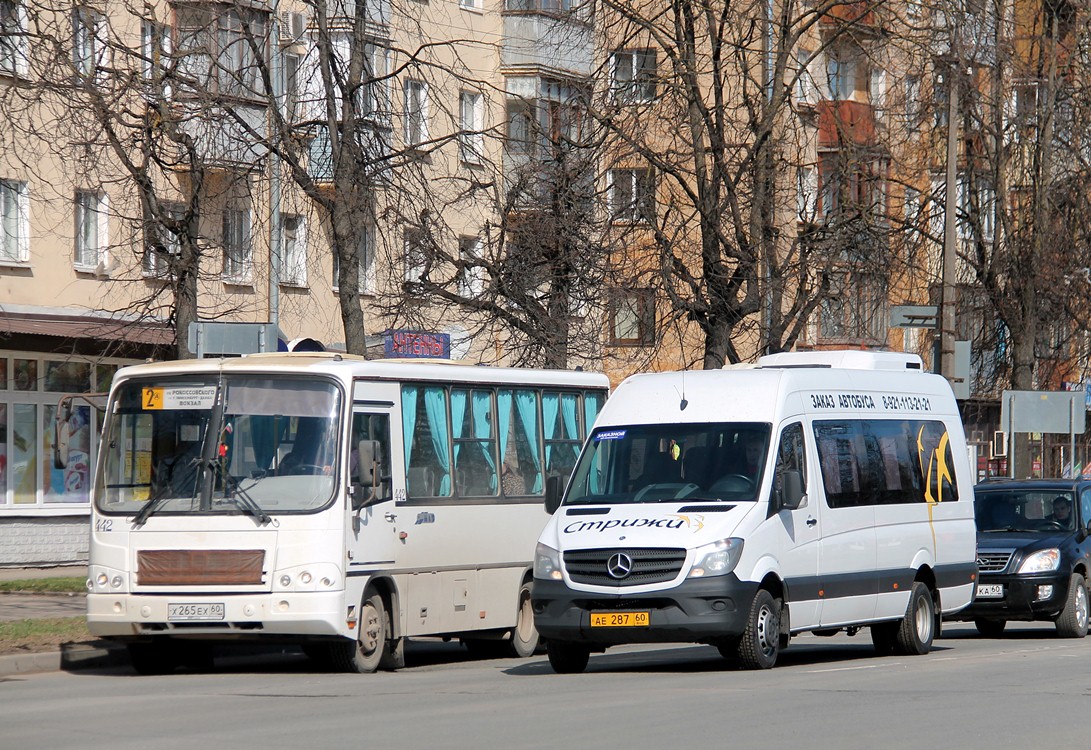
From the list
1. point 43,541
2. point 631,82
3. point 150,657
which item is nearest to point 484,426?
point 150,657

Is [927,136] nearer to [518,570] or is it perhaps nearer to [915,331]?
[915,331]

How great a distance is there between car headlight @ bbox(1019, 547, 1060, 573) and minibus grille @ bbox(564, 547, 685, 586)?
7.95 m

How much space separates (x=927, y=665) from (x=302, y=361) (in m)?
6.12

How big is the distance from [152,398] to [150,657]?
2.34 metres

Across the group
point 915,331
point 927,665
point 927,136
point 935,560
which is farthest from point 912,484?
point 915,331

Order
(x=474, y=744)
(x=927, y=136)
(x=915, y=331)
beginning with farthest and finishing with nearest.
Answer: (x=915, y=331)
(x=927, y=136)
(x=474, y=744)

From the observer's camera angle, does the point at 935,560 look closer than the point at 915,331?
Yes

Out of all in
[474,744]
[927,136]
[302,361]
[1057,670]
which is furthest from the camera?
[927,136]

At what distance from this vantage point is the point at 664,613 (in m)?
15.7

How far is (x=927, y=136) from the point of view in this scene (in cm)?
3972

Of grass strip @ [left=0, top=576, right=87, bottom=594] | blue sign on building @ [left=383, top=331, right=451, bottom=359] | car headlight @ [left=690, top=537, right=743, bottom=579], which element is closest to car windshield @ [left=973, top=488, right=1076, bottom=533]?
blue sign on building @ [left=383, top=331, right=451, bottom=359]

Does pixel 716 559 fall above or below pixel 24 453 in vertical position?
below

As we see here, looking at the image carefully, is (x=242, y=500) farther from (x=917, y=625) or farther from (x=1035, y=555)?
(x=1035, y=555)

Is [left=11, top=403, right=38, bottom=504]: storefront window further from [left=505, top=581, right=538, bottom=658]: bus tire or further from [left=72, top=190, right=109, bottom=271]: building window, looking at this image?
[left=505, top=581, right=538, bottom=658]: bus tire
